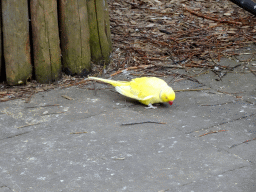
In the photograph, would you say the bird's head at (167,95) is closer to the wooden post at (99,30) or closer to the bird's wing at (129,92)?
the bird's wing at (129,92)

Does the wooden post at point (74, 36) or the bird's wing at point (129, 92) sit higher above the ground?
the wooden post at point (74, 36)

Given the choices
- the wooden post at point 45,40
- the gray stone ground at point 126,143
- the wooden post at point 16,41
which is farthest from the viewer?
the wooden post at point 45,40

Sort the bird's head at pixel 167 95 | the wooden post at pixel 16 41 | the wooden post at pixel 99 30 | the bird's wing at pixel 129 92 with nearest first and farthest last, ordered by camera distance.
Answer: the bird's head at pixel 167 95 → the bird's wing at pixel 129 92 → the wooden post at pixel 16 41 → the wooden post at pixel 99 30

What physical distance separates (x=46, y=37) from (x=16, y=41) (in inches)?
12.9

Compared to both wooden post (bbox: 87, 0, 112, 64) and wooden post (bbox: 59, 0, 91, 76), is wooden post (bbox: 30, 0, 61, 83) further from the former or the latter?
wooden post (bbox: 87, 0, 112, 64)

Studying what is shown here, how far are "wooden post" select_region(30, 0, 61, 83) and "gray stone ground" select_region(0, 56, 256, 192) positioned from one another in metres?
0.29

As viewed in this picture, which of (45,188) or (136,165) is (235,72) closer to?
(136,165)

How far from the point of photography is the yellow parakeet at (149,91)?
3.78m

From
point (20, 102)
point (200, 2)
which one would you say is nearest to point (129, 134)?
point (20, 102)

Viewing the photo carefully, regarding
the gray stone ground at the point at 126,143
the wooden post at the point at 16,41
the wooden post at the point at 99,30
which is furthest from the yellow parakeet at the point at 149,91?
the wooden post at the point at 16,41

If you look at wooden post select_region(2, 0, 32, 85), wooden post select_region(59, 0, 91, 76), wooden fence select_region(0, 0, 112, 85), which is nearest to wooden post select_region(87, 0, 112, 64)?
wooden fence select_region(0, 0, 112, 85)

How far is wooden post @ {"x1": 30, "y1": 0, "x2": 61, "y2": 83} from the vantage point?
164 inches

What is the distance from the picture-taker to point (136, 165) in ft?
9.29

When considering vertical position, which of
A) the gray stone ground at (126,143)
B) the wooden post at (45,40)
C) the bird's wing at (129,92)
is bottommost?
the gray stone ground at (126,143)
